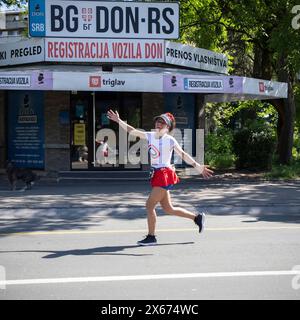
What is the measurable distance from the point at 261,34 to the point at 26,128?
28.4 feet

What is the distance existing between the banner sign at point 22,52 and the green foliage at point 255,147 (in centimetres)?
726

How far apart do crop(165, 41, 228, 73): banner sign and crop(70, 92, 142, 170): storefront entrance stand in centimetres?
185

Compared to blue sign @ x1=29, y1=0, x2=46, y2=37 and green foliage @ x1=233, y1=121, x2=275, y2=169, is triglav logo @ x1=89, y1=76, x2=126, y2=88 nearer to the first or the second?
blue sign @ x1=29, y1=0, x2=46, y2=37

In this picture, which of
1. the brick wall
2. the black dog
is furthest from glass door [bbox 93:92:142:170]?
the black dog

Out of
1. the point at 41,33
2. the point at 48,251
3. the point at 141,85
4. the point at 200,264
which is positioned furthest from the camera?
the point at 41,33

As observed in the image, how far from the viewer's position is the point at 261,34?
65.5ft

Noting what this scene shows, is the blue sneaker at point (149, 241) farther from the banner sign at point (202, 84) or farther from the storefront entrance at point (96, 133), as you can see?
the storefront entrance at point (96, 133)

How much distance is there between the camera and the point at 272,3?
18.1 m

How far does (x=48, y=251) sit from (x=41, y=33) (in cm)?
1043

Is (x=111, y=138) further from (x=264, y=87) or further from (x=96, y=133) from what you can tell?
(x=264, y=87)
